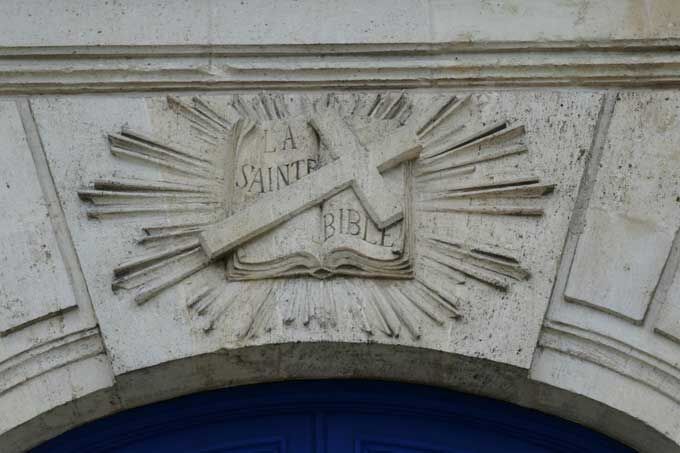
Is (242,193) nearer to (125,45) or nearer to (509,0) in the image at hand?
(125,45)

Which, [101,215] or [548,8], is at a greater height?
[548,8]

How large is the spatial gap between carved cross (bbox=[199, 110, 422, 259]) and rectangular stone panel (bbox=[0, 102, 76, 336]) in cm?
34

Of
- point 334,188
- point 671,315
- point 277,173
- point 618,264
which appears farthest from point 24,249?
point 671,315

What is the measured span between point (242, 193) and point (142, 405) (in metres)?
0.54

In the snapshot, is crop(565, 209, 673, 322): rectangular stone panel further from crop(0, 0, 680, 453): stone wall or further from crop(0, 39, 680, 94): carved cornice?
crop(0, 39, 680, 94): carved cornice

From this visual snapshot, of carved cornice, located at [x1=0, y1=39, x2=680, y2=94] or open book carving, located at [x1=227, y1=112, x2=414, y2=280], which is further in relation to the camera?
carved cornice, located at [x1=0, y1=39, x2=680, y2=94]

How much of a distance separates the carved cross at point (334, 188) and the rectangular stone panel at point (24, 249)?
1.13 ft

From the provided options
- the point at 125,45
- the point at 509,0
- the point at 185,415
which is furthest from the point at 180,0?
the point at 185,415

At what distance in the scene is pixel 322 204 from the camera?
2992mm

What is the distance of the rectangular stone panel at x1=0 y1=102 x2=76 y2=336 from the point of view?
289 cm

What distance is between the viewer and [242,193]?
3000 mm

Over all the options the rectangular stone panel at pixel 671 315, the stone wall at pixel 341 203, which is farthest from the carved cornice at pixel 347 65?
the rectangular stone panel at pixel 671 315

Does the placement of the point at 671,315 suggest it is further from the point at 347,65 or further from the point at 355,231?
the point at 347,65

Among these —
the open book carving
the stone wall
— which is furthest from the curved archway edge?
the open book carving
